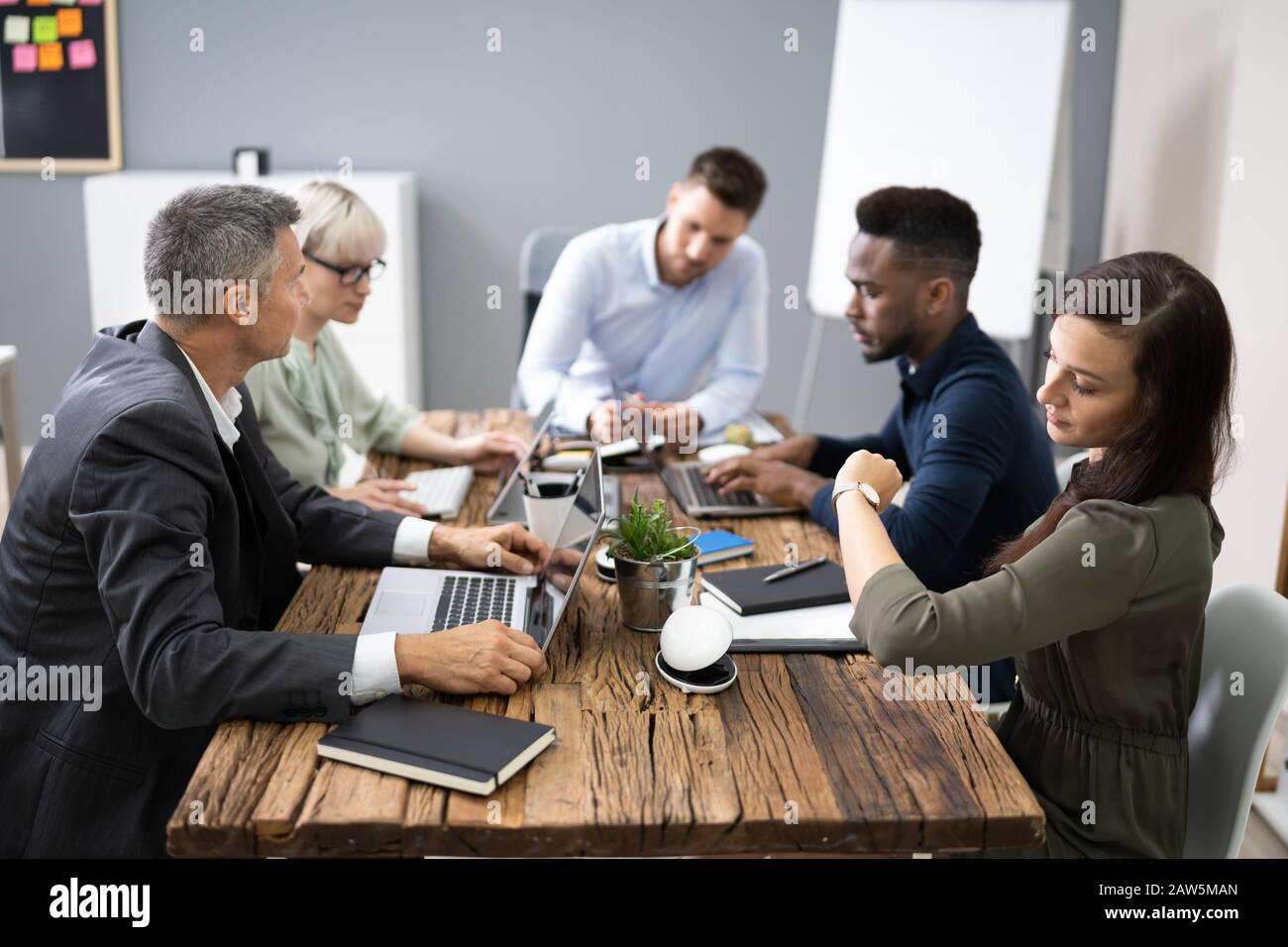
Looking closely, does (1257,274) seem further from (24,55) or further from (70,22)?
(24,55)

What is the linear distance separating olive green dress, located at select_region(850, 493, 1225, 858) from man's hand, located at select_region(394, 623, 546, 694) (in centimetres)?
41

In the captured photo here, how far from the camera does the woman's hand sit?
1577 mm

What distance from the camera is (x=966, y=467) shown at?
1.99 metres

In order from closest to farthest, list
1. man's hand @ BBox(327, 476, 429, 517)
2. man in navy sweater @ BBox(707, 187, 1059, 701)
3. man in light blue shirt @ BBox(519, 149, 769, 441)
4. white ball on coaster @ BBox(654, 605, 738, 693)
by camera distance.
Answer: white ball on coaster @ BBox(654, 605, 738, 693) < man in navy sweater @ BBox(707, 187, 1059, 701) < man's hand @ BBox(327, 476, 429, 517) < man in light blue shirt @ BBox(519, 149, 769, 441)

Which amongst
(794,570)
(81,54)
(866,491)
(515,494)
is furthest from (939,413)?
(81,54)

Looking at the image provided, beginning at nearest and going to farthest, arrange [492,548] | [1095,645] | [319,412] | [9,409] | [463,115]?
[1095,645] < [492,548] < [319,412] < [9,409] < [463,115]

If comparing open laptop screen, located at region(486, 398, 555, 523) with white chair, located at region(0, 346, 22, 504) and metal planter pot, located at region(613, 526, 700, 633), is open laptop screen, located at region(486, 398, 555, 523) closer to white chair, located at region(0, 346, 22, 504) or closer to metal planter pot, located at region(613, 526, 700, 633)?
metal planter pot, located at region(613, 526, 700, 633)

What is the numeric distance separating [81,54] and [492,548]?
11.3ft

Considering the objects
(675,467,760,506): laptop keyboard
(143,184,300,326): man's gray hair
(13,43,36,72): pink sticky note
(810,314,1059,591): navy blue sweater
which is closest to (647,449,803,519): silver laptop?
(675,467,760,506): laptop keyboard

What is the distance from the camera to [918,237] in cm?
219

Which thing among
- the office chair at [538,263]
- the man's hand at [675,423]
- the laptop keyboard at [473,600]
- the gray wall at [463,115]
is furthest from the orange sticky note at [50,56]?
the laptop keyboard at [473,600]

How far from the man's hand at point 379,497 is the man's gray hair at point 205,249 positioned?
1.96ft

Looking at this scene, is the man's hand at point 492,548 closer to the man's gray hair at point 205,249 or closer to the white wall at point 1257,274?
the man's gray hair at point 205,249
